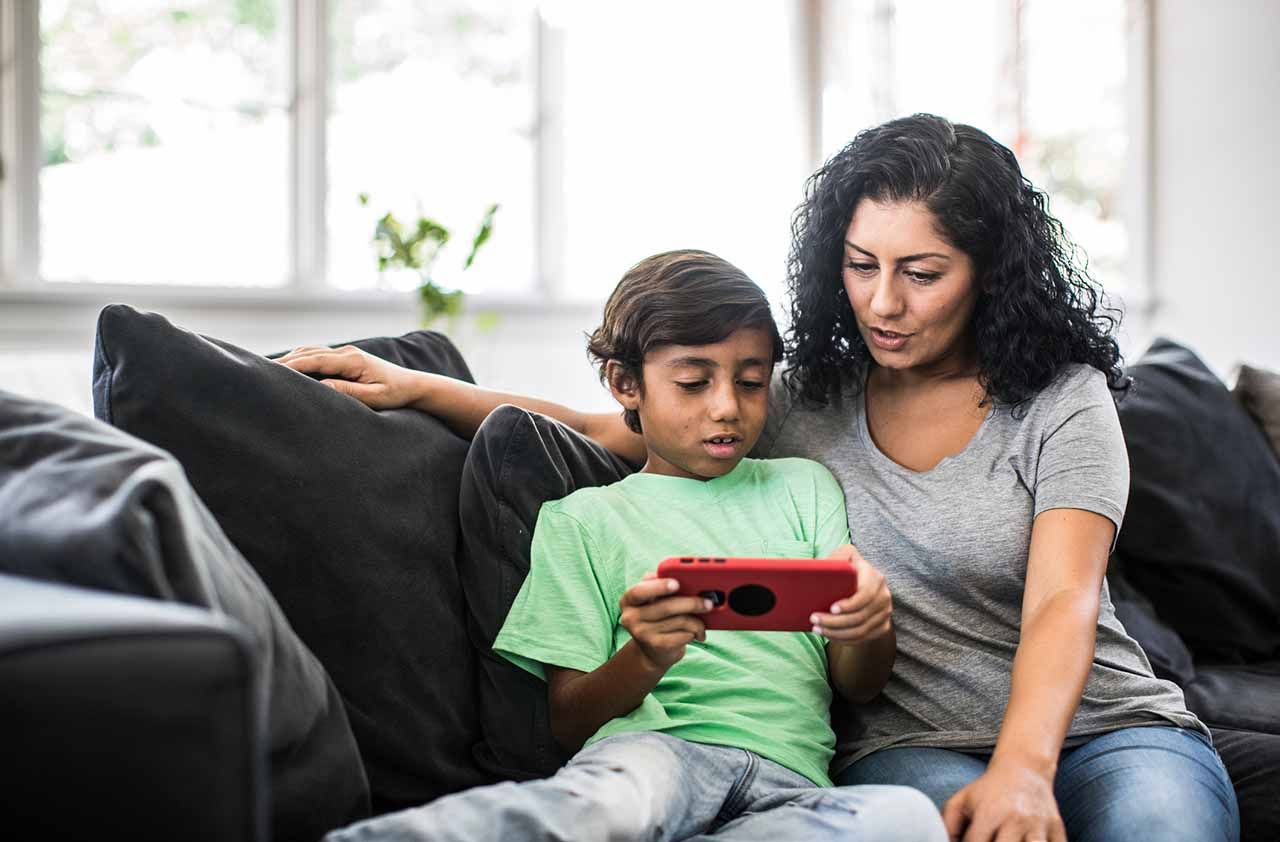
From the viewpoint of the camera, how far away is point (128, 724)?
69cm

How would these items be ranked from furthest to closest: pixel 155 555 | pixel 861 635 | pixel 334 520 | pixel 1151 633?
pixel 1151 633, pixel 334 520, pixel 861 635, pixel 155 555

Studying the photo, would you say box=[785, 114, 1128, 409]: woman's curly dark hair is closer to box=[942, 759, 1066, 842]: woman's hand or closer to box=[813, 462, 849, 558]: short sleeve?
box=[813, 462, 849, 558]: short sleeve

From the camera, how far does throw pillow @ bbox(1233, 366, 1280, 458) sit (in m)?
2.15

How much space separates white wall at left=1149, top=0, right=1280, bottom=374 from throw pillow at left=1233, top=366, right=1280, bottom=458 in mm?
2041

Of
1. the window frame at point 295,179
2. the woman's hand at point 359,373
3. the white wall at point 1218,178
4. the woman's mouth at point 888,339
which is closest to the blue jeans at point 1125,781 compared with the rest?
the woman's mouth at point 888,339

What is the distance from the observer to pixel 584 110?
4.41m

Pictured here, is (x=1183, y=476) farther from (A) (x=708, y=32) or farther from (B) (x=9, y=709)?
(A) (x=708, y=32)

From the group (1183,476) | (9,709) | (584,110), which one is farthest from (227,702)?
(584,110)

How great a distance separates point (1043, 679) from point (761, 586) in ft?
1.04

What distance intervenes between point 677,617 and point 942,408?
20.8 inches

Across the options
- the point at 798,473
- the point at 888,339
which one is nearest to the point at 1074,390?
the point at 888,339

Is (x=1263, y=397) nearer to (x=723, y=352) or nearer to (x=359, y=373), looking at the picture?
(x=723, y=352)

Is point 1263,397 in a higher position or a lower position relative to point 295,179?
lower

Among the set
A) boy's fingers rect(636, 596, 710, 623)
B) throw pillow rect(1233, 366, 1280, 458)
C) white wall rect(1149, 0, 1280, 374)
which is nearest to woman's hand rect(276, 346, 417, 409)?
boy's fingers rect(636, 596, 710, 623)
